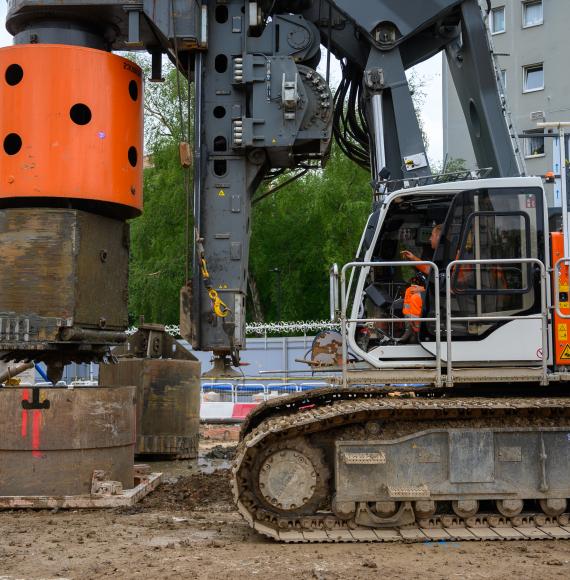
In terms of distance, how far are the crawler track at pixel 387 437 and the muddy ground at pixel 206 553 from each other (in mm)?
137

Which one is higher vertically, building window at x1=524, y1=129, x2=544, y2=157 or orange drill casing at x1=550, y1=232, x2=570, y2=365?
building window at x1=524, y1=129, x2=544, y2=157

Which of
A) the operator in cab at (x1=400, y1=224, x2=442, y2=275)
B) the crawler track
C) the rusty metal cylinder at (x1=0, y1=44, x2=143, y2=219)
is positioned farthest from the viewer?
the rusty metal cylinder at (x1=0, y1=44, x2=143, y2=219)

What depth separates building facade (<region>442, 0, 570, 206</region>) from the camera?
40.5 meters

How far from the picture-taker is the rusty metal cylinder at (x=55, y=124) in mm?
8930

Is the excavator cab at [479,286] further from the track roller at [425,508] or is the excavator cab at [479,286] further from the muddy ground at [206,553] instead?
the muddy ground at [206,553]

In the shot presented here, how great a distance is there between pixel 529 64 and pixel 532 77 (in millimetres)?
615

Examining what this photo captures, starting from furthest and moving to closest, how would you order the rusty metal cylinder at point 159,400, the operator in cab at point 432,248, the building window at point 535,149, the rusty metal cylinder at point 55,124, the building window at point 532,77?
the building window at point 532,77 → the rusty metal cylinder at point 159,400 → the building window at point 535,149 → the rusty metal cylinder at point 55,124 → the operator in cab at point 432,248

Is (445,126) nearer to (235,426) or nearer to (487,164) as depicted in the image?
(235,426)

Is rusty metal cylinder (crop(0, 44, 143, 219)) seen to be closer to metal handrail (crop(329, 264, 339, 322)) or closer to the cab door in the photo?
metal handrail (crop(329, 264, 339, 322))

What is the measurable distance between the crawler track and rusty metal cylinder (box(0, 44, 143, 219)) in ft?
10.6

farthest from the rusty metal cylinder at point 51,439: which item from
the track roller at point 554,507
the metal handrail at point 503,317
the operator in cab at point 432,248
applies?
the track roller at point 554,507

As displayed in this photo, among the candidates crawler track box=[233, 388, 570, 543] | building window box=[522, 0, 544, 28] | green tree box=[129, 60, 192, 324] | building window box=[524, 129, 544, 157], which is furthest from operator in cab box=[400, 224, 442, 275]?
building window box=[522, 0, 544, 28]

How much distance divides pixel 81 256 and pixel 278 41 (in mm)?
3114

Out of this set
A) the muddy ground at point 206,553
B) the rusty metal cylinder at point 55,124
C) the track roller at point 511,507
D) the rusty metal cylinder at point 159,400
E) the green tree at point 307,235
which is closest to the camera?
the muddy ground at point 206,553
